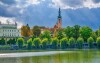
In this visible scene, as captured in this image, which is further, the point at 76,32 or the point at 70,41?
the point at 76,32

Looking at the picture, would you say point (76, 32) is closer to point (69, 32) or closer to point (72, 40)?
point (69, 32)

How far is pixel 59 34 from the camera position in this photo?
13675 cm

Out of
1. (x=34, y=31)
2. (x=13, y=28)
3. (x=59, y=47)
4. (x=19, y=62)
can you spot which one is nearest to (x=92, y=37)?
(x=59, y=47)

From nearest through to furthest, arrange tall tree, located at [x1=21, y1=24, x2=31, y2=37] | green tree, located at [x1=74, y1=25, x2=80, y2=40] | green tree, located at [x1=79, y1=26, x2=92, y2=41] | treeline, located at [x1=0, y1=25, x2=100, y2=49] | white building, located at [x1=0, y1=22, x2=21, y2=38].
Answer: treeline, located at [x1=0, y1=25, x2=100, y2=49] → green tree, located at [x1=79, y1=26, x2=92, y2=41] → green tree, located at [x1=74, y1=25, x2=80, y2=40] → tall tree, located at [x1=21, y1=24, x2=31, y2=37] → white building, located at [x1=0, y1=22, x2=21, y2=38]

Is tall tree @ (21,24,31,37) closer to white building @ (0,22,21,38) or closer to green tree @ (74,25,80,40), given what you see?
white building @ (0,22,21,38)

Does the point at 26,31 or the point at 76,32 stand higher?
the point at 26,31

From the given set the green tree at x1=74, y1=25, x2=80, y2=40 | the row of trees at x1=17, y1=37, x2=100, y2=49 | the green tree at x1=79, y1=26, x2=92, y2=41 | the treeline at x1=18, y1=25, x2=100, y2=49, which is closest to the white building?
the treeline at x1=18, y1=25, x2=100, y2=49

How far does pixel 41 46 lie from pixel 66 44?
852 cm

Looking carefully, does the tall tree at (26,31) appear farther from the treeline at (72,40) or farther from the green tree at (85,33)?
the green tree at (85,33)

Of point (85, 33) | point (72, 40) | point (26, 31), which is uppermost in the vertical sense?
point (26, 31)

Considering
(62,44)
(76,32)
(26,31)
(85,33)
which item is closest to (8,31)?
(26,31)

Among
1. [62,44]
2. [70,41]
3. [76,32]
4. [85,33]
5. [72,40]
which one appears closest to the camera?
[62,44]

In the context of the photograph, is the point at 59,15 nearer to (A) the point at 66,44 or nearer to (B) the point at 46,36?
(B) the point at 46,36

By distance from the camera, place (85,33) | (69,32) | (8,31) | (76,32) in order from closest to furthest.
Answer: (85,33) < (76,32) < (69,32) < (8,31)
